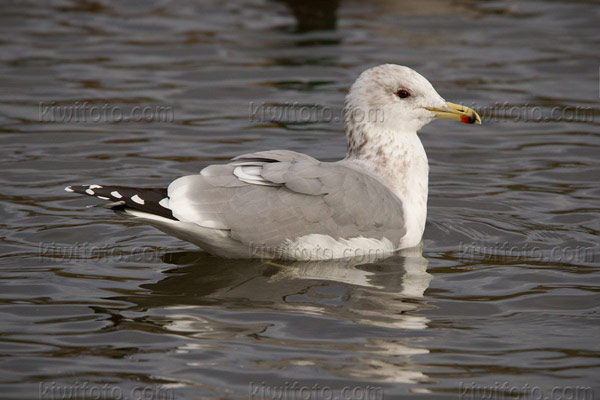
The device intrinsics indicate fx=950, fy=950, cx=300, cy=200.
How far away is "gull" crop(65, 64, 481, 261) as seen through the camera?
A: 6.66 m

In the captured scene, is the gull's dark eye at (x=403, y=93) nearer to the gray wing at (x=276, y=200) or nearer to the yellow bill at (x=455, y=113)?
the yellow bill at (x=455, y=113)

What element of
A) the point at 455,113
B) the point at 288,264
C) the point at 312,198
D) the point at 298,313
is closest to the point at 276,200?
the point at 312,198

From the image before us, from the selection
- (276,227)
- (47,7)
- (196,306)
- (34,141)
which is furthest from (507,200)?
(47,7)

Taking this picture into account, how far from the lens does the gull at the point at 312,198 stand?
666 centimetres

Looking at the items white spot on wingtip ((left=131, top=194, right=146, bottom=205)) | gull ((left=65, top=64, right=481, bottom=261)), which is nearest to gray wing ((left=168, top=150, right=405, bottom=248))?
gull ((left=65, top=64, right=481, bottom=261))

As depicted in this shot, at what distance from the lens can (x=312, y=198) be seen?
689cm

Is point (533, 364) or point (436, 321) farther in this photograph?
point (436, 321)

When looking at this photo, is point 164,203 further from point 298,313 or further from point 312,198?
point 298,313

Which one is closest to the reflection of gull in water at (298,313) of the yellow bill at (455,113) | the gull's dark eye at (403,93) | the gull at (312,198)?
the gull at (312,198)

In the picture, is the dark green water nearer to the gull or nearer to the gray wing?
the gull

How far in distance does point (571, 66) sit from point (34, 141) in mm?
7402

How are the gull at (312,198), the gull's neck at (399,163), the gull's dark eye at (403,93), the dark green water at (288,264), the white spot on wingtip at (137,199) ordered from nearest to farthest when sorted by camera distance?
the dark green water at (288,264) < the white spot on wingtip at (137,199) < the gull at (312,198) < the gull's neck at (399,163) < the gull's dark eye at (403,93)

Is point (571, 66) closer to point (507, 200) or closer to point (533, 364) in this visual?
point (507, 200)

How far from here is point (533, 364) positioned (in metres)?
5.62
